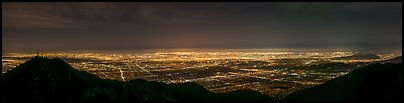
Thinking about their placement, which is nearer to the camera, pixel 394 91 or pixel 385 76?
pixel 394 91

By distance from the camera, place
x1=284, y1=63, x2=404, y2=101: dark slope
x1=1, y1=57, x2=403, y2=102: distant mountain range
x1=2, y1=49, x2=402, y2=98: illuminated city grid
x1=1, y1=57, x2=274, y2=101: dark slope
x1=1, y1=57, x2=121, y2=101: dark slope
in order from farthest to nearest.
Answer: x1=2, y1=49, x2=402, y2=98: illuminated city grid, x1=284, y1=63, x2=404, y2=101: dark slope, x1=1, y1=57, x2=403, y2=102: distant mountain range, x1=1, y1=57, x2=274, y2=101: dark slope, x1=1, y1=57, x2=121, y2=101: dark slope

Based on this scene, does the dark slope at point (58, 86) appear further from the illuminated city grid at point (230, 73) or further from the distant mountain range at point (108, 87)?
the illuminated city grid at point (230, 73)

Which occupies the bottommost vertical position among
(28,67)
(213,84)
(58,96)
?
(213,84)

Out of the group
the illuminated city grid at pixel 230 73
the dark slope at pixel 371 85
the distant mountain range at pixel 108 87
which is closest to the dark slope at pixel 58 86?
the distant mountain range at pixel 108 87

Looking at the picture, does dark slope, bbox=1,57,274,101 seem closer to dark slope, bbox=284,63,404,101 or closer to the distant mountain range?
the distant mountain range

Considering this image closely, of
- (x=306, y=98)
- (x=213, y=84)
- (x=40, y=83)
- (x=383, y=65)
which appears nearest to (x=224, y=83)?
(x=213, y=84)

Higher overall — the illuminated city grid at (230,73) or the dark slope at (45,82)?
the dark slope at (45,82)

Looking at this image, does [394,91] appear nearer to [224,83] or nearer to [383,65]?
[383,65]

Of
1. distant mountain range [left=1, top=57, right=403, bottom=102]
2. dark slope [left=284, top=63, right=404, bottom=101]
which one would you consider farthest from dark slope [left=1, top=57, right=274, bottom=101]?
dark slope [left=284, top=63, right=404, bottom=101]
